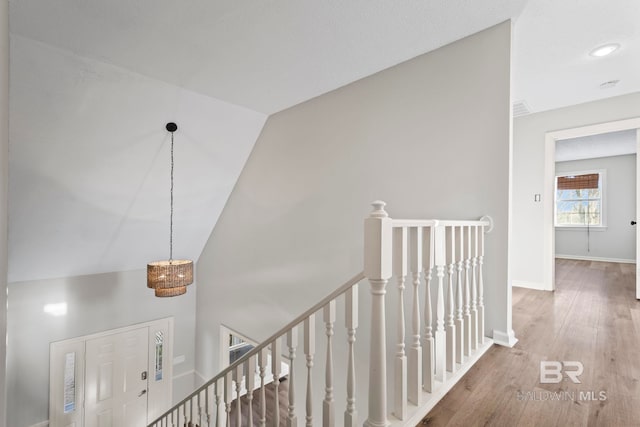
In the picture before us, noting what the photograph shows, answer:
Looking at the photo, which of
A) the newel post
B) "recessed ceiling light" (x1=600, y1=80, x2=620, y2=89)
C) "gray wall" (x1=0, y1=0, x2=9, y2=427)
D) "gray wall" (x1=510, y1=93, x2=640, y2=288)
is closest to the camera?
"gray wall" (x1=0, y1=0, x2=9, y2=427)

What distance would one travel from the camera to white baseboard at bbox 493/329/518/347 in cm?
201

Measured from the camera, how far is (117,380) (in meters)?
4.72

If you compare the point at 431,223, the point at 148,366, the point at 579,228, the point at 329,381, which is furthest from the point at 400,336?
the point at 579,228

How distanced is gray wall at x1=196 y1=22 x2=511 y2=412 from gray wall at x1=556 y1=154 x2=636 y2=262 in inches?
221

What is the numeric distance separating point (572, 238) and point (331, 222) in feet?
20.1

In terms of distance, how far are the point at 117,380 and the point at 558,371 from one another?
574 centimetres

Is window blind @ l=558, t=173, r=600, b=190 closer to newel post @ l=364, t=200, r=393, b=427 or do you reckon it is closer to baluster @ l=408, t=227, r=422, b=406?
baluster @ l=408, t=227, r=422, b=406

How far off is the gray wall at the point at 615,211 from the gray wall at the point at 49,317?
8.27 metres

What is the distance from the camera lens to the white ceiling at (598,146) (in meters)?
4.37

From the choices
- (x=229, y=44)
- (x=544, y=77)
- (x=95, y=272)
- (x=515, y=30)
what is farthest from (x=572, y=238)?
(x=95, y=272)

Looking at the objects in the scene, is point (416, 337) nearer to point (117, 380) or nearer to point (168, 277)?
point (168, 277)

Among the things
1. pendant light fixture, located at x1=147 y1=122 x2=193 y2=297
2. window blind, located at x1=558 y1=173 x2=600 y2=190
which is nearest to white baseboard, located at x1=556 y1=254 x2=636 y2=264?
window blind, located at x1=558 y1=173 x2=600 y2=190

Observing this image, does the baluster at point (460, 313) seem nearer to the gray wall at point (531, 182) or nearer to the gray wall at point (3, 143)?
the gray wall at point (3, 143)

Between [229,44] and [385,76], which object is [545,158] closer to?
[385,76]
